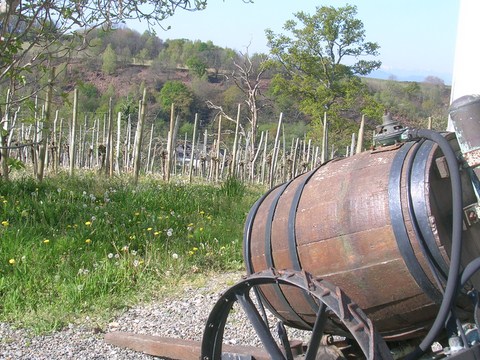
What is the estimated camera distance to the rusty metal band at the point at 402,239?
114 inches

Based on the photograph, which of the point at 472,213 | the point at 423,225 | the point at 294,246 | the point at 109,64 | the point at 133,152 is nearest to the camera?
the point at 423,225

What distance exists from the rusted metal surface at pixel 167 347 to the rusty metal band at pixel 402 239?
107 cm

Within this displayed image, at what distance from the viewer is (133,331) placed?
16.1 ft

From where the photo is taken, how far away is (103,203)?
8.14 m

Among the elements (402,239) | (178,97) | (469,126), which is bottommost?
(402,239)

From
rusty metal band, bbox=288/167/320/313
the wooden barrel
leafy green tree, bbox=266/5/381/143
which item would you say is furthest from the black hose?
leafy green tree, bbox=266/5/381/143

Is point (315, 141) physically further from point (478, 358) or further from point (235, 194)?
point (478, 358)

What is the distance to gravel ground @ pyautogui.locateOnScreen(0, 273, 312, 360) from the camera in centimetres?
441

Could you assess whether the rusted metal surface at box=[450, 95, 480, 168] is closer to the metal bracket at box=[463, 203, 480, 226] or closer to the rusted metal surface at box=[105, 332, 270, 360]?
the metal bracket at box=[463, 203, 480, 226]

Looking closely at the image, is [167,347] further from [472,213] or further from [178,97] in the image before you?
[178,97]

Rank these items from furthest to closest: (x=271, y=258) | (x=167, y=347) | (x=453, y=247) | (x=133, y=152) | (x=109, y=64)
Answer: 1. (x=109, y=64)
2. (x=133, y=152)
3. (x=167, y=347)
4. (x=271, y=258)
5. (x=453, y=247)

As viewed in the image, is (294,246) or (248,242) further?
(248,242)

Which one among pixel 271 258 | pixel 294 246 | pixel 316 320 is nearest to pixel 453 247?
pixel 316 320

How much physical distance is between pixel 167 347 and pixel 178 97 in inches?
2144
